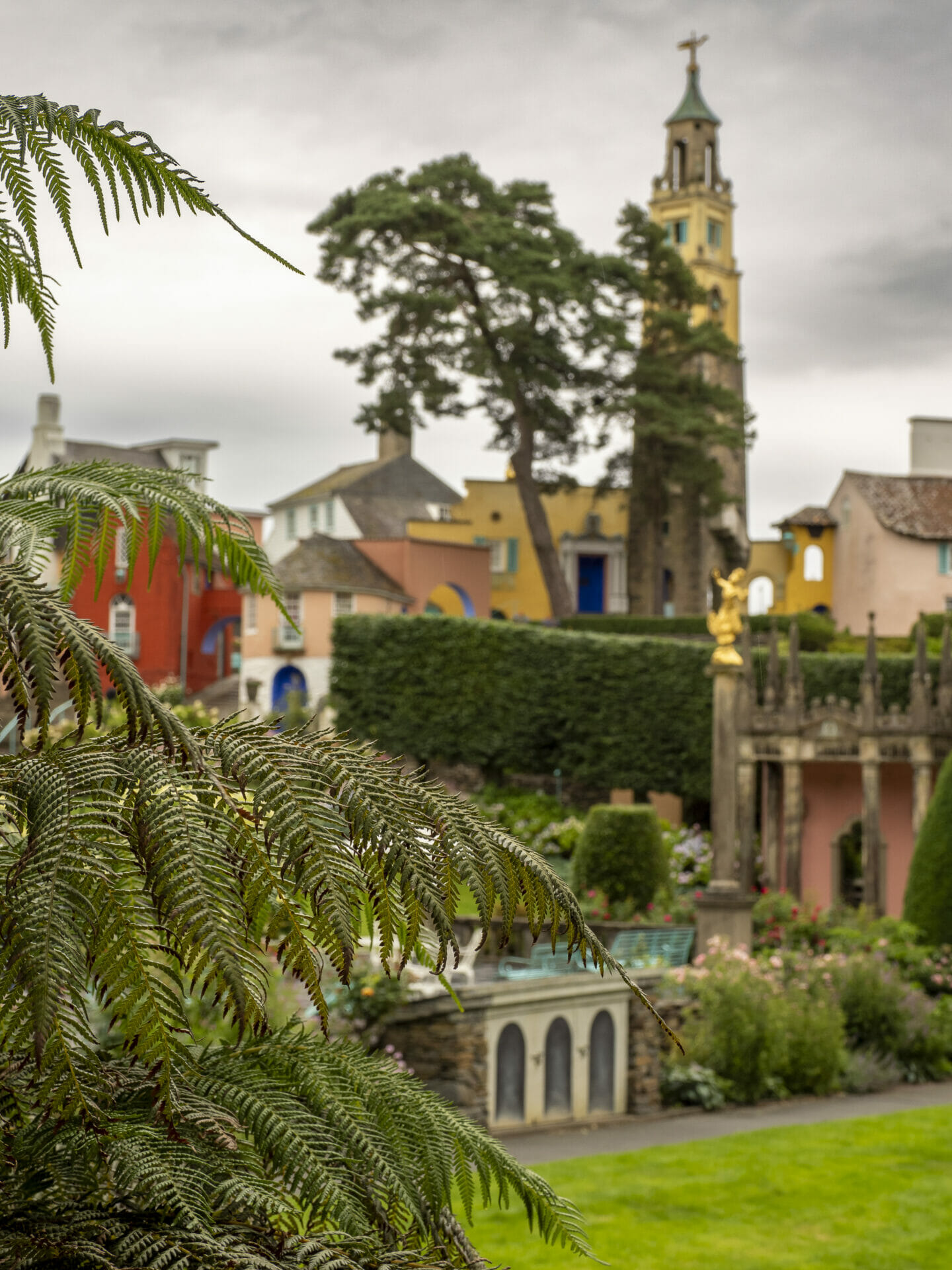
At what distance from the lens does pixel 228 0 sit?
630cm

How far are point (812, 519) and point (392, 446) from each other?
53.7ft

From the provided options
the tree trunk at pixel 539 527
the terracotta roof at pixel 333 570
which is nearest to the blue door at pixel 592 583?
the tree trunk at pixel 539 527

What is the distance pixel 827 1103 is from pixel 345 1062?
1112cm

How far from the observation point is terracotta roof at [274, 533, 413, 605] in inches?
1487

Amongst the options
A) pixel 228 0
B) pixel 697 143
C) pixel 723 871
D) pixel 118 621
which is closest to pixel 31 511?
pixel 228 0

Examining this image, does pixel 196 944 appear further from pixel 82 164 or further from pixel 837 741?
pixel 837 741

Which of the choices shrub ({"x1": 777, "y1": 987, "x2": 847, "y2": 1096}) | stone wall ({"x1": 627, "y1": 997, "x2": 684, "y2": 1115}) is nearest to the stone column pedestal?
shrub ({"x1": 777, "y1": 987, "x2": 847, "y2": 1096})

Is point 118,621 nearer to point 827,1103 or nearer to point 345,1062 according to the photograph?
point 827,1103

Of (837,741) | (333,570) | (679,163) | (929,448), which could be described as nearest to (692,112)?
(679,163)

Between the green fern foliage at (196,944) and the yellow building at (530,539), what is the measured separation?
4385cm

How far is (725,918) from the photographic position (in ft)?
51.5

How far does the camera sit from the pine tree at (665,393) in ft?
122

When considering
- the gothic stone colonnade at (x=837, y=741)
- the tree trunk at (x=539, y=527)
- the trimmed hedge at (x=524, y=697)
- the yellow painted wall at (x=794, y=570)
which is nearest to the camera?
the gothic stone colonnade at (x=837, y=741)

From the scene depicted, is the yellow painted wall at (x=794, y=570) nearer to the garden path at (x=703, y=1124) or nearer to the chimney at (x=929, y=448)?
the chimney at (x=929, y=448)
